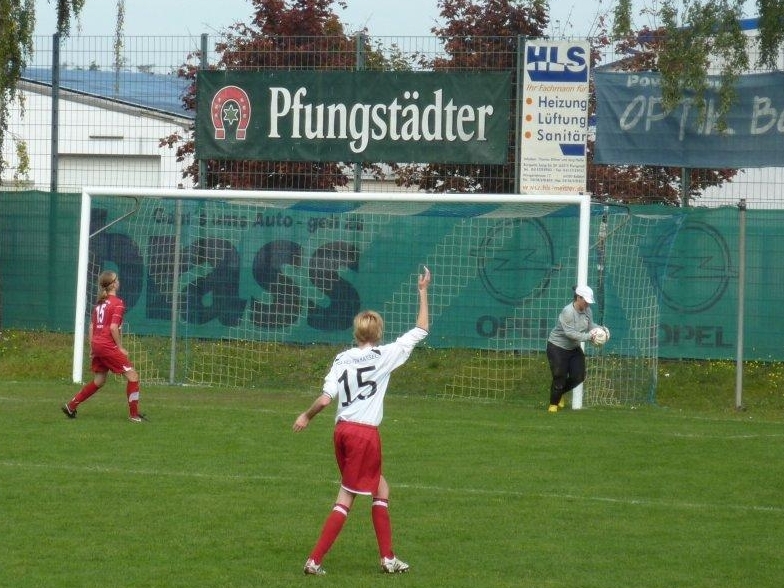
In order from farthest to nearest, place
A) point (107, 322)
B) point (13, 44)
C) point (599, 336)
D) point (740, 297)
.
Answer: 1. point (13, 44)
2. point (740, 297)
3. point (599, 336)
4. point (107, 322)

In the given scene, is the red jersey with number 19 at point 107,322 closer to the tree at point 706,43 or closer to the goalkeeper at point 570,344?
the goalkeeper at point 570,344

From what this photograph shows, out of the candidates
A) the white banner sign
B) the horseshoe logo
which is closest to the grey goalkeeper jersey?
the white banner sign

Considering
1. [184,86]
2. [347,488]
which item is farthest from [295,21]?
[347,488]

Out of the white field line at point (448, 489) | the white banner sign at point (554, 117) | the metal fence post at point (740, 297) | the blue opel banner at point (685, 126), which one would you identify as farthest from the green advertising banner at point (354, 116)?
the white field line at point (448, 489)

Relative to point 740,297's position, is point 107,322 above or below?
below

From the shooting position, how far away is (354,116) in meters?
21.9

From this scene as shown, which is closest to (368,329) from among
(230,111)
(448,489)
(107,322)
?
(448,489)

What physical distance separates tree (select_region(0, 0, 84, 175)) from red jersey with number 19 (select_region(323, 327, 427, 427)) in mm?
15047

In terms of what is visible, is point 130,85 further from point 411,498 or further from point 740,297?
point 411,498

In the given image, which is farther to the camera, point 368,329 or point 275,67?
point 275,67

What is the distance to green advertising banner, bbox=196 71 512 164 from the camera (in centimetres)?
2147

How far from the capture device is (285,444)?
13805 millimetres

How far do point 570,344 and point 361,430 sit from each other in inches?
370

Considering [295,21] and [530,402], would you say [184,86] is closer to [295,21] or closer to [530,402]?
[295,21]
